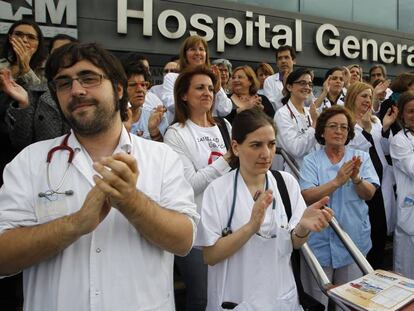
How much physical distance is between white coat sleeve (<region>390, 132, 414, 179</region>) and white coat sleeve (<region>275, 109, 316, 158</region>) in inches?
32.7

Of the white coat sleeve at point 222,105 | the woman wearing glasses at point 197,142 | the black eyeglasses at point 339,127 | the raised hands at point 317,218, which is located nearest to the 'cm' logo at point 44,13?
the white coat sleeve at point 222,105

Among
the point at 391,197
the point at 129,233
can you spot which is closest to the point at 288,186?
the point at 129,233

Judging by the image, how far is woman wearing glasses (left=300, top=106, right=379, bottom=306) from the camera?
9.87 ft

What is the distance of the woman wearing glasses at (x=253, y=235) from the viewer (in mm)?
2016

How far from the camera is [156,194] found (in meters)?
1.62

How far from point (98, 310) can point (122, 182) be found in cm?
54

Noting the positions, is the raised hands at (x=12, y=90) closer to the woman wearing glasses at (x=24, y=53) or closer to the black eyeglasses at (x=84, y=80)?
the woman wearing glasses at (x=24, y=53)

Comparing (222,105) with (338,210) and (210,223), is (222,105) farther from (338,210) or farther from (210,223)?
(210,223)

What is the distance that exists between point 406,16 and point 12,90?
50.3 ft

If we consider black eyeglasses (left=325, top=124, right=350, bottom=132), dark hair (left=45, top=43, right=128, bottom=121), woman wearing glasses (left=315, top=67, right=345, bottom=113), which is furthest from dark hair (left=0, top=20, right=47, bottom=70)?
woman wearing glasses (left=315, top=67, right=345, bottom=113)

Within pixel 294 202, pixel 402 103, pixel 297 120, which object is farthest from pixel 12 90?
pixel 402 103

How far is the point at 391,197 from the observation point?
415 cm

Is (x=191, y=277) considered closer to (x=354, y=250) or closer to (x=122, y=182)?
(x=354, y=250)

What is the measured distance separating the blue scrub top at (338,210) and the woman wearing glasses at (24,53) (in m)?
2.25
